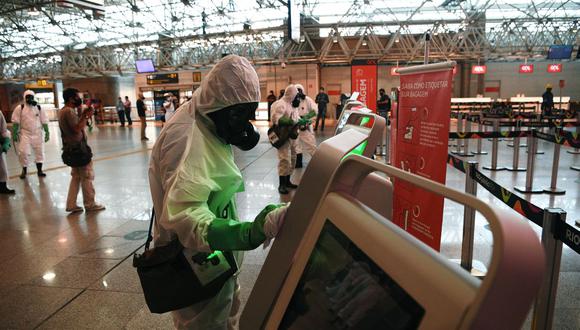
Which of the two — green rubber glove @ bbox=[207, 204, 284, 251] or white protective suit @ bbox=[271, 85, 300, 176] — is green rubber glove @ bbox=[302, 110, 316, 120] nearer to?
white protective suit @ bbox=[271, 85, 300, 176]

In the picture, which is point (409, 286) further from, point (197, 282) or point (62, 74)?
point (62, 74)

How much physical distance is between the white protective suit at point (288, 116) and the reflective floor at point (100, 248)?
483 millimetres

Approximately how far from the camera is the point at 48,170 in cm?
911

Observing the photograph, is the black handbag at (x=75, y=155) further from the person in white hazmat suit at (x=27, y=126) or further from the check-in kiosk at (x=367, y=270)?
the check-in kiosk at (x=367, y=270)

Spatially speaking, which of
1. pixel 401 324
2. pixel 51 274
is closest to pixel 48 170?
pixel 51 274

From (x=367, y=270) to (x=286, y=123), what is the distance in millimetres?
5808

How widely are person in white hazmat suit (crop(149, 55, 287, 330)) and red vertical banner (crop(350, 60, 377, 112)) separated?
10468mm

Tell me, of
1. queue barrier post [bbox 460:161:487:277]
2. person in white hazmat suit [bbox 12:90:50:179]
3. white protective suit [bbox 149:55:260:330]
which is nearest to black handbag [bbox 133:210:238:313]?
white protective suit [bbox 149:55:260:330]

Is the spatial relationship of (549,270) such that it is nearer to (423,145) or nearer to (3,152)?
(423,145)

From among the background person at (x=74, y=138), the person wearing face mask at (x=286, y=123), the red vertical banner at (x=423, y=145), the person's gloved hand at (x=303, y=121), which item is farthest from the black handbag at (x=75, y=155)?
the red vertical banner at (x=423, y=145)

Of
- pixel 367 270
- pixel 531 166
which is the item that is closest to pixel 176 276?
pixel 367 270

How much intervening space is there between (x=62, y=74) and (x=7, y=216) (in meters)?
27.0

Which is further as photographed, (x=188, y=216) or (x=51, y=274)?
(x=51, y=274)

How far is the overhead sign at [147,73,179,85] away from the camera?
91.8ft
